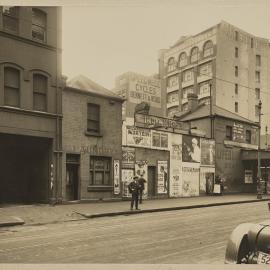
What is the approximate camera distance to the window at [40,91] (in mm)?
18484

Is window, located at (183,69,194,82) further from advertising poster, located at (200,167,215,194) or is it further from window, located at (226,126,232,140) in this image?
advertising poster, located at (200,167,215,194)

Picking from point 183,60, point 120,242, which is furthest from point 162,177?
point 183,60

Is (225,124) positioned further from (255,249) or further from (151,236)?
(255,249)

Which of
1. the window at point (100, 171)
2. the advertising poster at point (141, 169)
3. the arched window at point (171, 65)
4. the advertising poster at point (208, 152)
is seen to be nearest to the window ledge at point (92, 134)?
the window at point (100, 171)

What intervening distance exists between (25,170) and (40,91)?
402cm

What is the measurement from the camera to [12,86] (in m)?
17.5

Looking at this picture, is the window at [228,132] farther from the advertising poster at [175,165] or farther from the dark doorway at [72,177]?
the dark doorway at [72,177]

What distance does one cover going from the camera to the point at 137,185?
18125 mm

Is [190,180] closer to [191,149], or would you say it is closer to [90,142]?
[191,149]

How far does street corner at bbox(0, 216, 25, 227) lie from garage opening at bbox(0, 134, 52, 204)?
4.79 m

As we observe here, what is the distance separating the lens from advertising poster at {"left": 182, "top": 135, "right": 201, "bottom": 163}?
91.1 ft

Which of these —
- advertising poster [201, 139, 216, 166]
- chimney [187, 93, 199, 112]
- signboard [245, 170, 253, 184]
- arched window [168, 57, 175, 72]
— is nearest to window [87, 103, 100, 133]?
advertising poster [201, 139, 216, 166]

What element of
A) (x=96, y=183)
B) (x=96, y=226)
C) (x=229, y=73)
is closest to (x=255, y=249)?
(x=96, y=226)

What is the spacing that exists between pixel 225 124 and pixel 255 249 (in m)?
27.0
